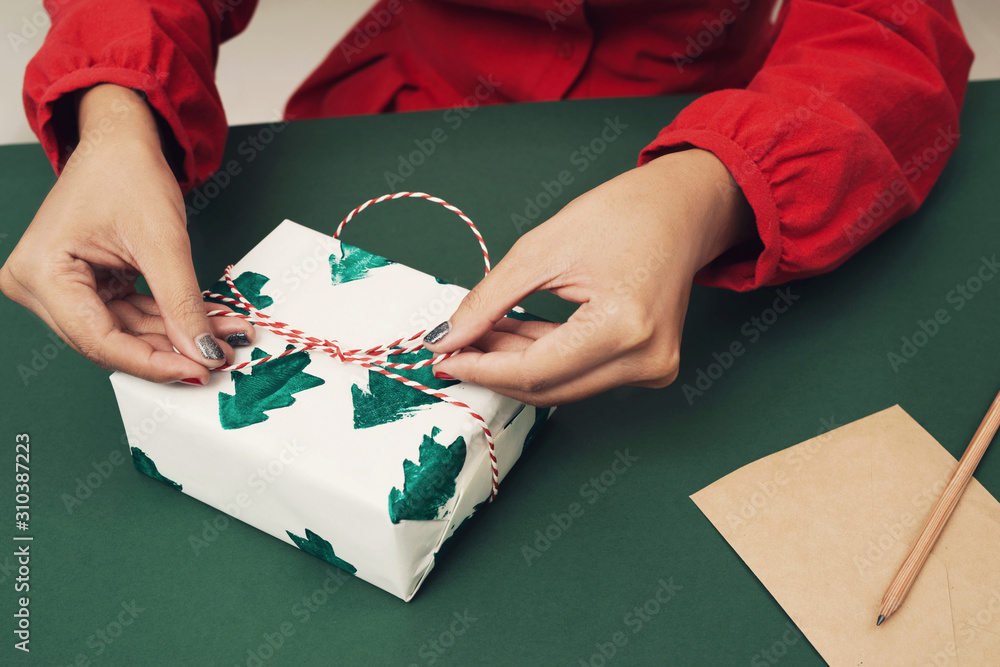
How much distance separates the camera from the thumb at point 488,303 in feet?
1.91

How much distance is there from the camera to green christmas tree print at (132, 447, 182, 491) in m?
0.62

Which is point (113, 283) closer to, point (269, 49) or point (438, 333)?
point (438, 333)

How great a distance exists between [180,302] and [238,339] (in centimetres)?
6

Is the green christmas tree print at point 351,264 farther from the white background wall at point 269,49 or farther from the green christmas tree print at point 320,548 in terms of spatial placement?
the white background wall at point 269,49

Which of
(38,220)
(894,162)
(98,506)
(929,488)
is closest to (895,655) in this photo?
(929,488)

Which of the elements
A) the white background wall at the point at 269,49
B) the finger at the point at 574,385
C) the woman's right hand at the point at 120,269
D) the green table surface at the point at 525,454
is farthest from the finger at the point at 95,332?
the white background wall at the point at 269,49

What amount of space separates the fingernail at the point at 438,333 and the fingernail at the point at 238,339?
0.16 meters

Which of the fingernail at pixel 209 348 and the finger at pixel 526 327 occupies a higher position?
the fingernail at pixel 209 348

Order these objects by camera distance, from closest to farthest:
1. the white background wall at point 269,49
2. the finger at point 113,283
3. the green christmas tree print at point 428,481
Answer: the green christmas tree print at point 428,481 < the finger at point 113,283 < the white background wall at point 269,49

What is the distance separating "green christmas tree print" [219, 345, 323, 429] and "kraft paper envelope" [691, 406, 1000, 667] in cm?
36

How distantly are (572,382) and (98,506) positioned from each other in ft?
Result: 1.39

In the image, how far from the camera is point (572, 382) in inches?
23.5

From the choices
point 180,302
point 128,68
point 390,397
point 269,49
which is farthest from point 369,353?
point 269,49

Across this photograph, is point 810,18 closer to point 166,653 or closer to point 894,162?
point 894,162
